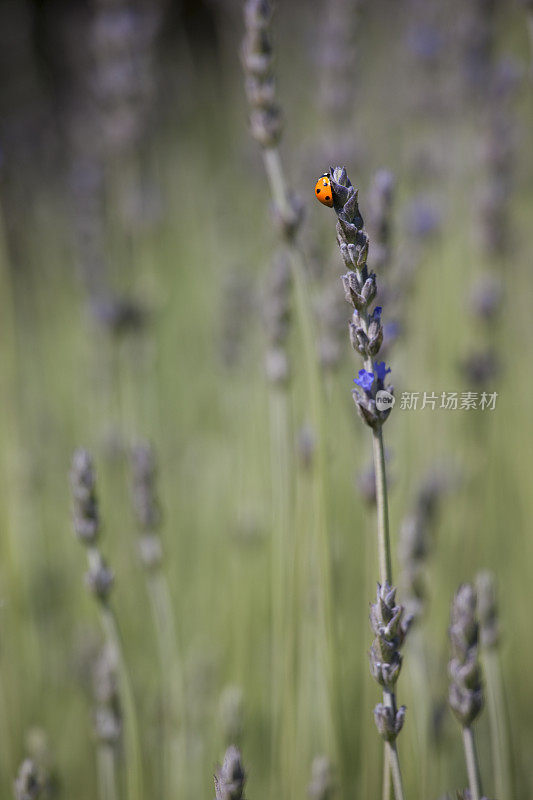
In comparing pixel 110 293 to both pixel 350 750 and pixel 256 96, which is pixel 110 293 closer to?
pixel 256 96

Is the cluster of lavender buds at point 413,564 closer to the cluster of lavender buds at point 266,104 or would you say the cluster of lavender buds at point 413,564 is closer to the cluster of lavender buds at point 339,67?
the cluster of lavender buds at point 266,104

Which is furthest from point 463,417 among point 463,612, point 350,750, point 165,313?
point 165,313

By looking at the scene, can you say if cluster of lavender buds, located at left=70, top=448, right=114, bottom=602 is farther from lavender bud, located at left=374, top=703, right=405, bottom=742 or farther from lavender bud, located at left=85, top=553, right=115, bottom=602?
lavender bud, located at left=374, top=703, right=405, bottom=742

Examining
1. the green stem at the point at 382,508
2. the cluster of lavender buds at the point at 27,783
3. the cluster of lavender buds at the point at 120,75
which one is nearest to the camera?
the green stem at the point at 382,508

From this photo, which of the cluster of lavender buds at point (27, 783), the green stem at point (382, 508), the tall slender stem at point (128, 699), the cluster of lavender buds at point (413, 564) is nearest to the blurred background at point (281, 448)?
the cluster of lavender buds at point (413, 564)

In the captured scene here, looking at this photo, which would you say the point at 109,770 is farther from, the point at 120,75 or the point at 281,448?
the point at 120,75

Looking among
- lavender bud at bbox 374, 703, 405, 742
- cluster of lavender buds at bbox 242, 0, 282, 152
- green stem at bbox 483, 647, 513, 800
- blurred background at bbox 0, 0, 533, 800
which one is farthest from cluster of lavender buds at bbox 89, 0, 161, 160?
lavender bud at bbox 374, 703, 405, 742
